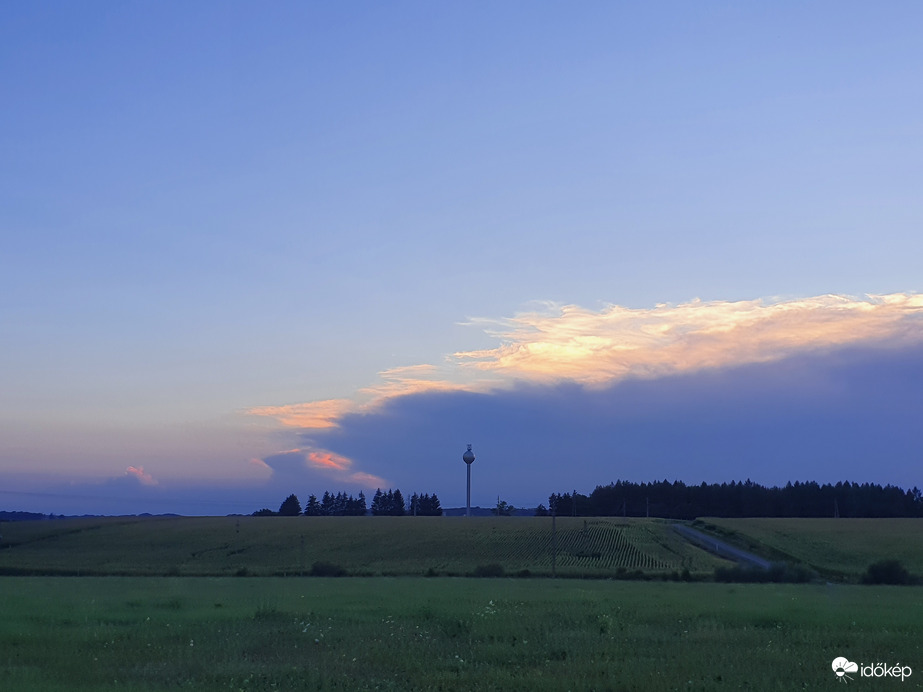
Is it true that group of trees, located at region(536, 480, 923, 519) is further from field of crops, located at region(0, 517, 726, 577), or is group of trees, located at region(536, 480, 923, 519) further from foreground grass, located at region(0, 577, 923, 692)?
foreground grass, located at region(0, 577, 923, 692)

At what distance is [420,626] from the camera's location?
22.6 meters

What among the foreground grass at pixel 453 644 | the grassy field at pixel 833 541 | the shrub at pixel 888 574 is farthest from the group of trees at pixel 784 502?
the foreground grass at pixel 453 644

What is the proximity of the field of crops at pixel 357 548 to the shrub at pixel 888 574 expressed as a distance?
10.6 m

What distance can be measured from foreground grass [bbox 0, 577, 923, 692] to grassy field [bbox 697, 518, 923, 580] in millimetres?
43696

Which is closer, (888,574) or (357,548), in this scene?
(888,574)

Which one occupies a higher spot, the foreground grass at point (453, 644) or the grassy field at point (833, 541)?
the foreground grass at point (453, 644)

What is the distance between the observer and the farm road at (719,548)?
7794 centimetres

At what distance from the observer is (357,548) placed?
287ft

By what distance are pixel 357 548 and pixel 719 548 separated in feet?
127

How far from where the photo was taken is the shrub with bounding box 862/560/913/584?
2180 inches

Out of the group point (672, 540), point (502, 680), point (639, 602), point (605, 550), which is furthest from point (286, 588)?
point (672, 540)

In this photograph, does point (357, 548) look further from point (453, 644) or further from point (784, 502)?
point (784, 502)

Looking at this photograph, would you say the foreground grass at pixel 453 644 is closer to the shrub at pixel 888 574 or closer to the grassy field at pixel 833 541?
the shrub at pixel 888 574

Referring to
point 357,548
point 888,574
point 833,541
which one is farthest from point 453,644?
point 833,541
